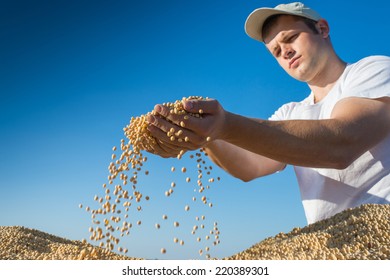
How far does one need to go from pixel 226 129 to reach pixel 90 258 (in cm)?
83

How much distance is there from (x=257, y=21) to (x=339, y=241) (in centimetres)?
148

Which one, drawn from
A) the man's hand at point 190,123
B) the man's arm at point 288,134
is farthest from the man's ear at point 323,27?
the man's hand at point 190,123

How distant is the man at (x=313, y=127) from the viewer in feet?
6.13

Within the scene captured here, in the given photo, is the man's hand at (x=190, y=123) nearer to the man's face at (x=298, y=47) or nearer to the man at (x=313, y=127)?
the man at (x=313, y=127)

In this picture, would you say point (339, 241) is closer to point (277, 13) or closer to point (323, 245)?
point (323, 245)

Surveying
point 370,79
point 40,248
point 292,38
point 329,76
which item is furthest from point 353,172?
point 40,248

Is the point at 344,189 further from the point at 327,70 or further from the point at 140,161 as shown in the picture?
the point at 140,161

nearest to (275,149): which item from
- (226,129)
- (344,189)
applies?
(226,129)

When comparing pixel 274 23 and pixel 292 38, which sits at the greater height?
pixel 274 23

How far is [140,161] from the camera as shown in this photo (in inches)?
83.2

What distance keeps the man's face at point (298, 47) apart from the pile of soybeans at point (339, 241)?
0.89 meters

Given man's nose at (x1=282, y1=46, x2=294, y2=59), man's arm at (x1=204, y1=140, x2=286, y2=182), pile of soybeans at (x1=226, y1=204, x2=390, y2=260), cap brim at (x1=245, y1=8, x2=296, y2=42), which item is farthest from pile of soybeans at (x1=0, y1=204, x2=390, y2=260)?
cap brim at (x1=245, y1=8, x2=296, y2=42)

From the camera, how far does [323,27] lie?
2691 millimetres

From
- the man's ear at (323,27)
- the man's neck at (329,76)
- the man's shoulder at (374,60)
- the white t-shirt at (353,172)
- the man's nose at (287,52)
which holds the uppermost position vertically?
the man's ear at (323,27)
